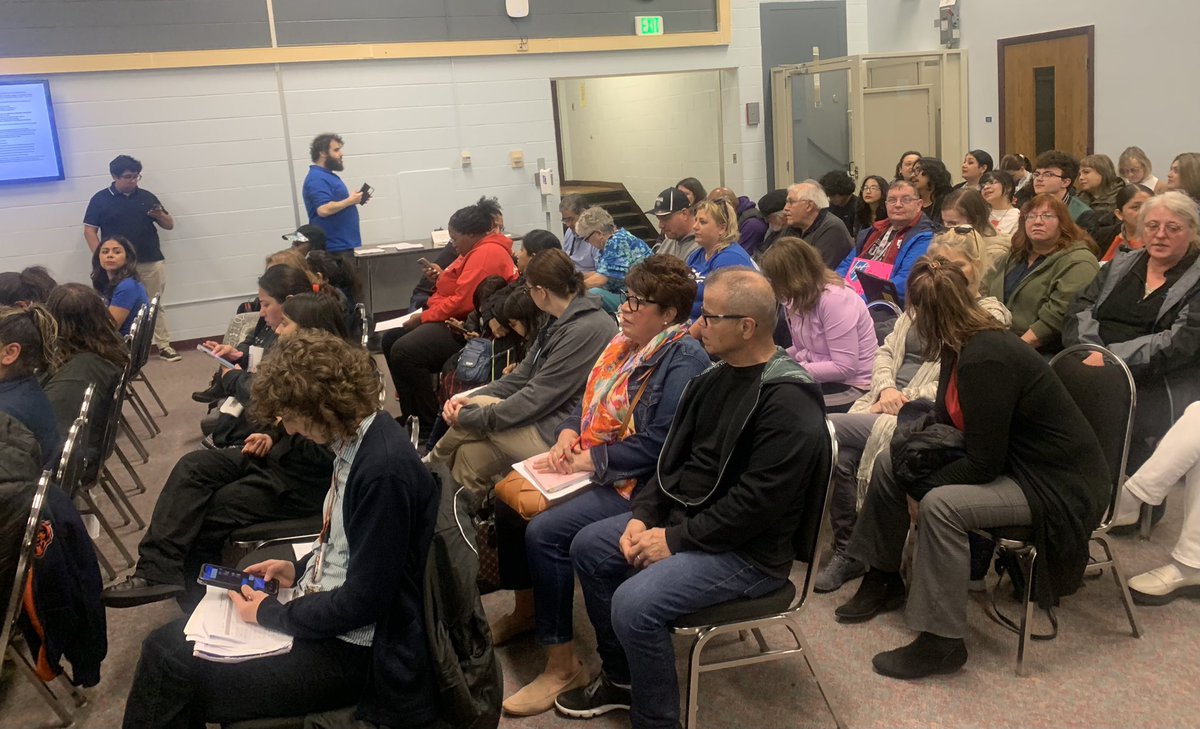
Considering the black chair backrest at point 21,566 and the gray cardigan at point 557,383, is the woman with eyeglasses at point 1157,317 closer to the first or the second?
the gray cardigan at point 557,383

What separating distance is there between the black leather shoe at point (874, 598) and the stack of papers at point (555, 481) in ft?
3.00

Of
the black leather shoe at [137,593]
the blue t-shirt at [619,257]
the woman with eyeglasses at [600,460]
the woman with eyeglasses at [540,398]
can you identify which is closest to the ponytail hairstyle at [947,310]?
the woman with eyeglasses at [600,460]

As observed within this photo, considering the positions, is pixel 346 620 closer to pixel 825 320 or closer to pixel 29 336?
pixel 29 336

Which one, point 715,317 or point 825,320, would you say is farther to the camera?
point 825,320

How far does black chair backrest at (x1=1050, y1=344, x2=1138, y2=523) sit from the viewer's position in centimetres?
251

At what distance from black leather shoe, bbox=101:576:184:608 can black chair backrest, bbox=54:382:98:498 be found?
345 millimetres

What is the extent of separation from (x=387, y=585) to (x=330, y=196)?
19.5ft

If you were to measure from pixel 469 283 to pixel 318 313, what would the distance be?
1.28 meters

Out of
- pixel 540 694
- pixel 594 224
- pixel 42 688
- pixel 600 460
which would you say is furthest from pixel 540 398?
pixel 594 224

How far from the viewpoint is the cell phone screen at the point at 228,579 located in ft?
6.52

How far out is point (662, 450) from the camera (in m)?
2.44

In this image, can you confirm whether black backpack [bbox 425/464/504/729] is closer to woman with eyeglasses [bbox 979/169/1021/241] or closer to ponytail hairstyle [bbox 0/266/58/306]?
ponytail hairstyle [bbox 0/266/58/306]

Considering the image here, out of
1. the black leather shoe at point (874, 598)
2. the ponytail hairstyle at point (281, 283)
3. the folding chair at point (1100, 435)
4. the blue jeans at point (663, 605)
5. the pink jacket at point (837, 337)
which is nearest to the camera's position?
the blue jeans at point (663, 605)

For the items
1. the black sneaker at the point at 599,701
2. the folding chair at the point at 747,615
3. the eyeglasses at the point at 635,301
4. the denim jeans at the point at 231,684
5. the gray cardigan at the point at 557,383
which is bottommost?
the black sneaker at the point at 599,701
